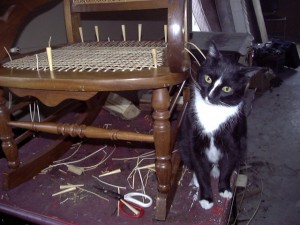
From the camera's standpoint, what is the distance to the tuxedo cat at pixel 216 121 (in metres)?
0.79

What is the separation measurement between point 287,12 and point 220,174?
489 cm

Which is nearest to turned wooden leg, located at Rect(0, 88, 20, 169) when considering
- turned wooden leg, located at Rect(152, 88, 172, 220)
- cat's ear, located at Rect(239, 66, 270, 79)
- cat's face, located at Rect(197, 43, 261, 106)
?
turned wooden leg, located at Rect(152, 88, 172, 220)

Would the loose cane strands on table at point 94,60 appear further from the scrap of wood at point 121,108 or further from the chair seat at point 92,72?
the scrap of wood at point 121,108

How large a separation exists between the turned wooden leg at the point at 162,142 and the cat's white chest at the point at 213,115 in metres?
0.15

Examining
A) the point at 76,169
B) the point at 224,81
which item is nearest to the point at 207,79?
the point at 224,81

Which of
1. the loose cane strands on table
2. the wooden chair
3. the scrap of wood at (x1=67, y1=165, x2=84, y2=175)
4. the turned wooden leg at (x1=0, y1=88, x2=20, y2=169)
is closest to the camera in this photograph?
the wooden chair

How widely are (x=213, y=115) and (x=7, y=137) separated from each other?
618 mm

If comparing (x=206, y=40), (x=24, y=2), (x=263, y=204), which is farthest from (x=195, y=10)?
(x=24, y=2)

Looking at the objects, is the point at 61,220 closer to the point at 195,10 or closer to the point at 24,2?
the point at 24,2

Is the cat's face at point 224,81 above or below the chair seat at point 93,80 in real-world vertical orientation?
below

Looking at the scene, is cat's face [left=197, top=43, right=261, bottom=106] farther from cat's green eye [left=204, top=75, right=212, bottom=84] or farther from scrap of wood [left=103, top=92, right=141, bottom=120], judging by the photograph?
scrap of wood [left=103, top=92, right=141, bottom=120]

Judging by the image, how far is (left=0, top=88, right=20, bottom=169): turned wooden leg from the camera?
86 cm

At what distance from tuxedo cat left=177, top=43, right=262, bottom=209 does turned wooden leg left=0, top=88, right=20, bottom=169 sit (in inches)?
21.1

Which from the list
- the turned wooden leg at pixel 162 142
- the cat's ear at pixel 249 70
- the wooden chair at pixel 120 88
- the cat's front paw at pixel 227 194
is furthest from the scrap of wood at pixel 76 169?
the cat's ear at pixel 249 70
